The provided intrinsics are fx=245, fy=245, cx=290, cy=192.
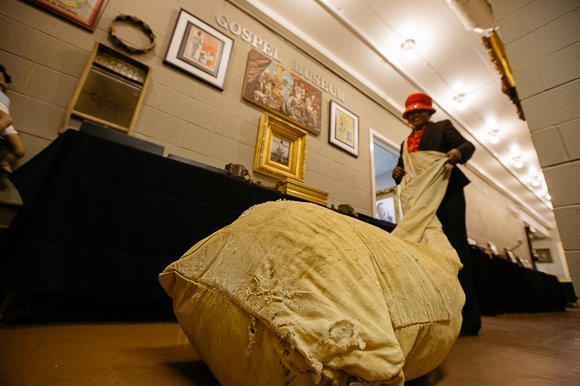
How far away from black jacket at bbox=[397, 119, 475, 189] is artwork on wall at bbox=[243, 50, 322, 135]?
1.26 m

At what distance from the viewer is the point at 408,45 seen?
9.87 feet

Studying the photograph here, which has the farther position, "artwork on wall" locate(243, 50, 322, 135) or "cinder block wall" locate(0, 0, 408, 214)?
"artwork on wall" locate(243, 50, 322, 135)

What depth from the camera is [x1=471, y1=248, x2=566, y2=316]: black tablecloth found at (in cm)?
275

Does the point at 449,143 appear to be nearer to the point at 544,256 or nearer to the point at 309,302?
the point at 309,302

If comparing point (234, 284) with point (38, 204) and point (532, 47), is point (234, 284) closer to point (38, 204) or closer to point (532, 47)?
point (38, 204)

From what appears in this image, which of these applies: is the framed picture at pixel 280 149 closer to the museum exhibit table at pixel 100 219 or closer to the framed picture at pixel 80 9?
the museum exhibit table at pixel 100 219

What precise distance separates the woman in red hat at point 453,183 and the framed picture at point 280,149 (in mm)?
979

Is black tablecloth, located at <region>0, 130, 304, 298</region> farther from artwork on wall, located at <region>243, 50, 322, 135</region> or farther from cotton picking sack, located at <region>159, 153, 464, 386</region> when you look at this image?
artwork on wall, located at <region>243, 50, 322, 135</region>

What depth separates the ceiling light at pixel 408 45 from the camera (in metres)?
2.98

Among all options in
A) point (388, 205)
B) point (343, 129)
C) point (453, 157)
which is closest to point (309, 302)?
point (453, 157)

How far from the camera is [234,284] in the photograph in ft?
1.34

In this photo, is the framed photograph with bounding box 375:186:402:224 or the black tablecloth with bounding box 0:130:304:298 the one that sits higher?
the framed photograph with bounding box 375:186:402:224

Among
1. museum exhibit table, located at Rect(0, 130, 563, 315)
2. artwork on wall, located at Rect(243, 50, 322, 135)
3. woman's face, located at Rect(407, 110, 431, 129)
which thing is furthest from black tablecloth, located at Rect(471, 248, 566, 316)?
museum exhibit table, located at Rect(0, 130, 563, 315)

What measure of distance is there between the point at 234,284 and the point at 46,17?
90.2 inches
